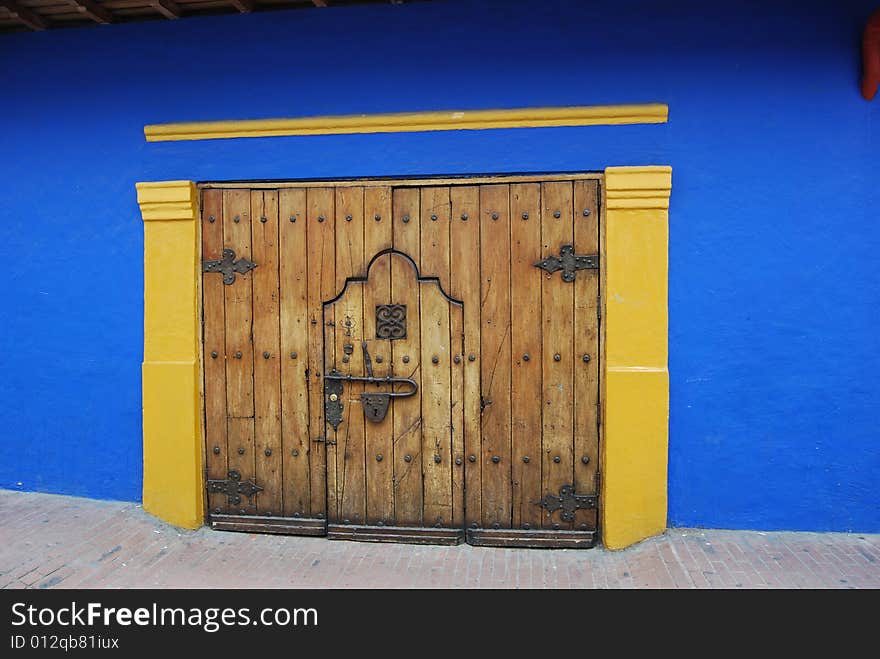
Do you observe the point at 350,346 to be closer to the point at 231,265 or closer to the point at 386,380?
the point at 386,380

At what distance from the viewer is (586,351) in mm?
3850

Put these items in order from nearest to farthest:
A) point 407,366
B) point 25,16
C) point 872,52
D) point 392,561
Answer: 1. point 872,52
2. point 392,561
3. point 407,366
4. point 25,16

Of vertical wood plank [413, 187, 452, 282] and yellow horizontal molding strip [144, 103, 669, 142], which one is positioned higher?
yellow horizontal molding strip [144, 103, 669, 142]

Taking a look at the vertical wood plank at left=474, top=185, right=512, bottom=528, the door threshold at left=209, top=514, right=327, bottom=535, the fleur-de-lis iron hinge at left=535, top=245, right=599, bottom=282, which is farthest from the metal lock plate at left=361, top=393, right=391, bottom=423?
the fleur-de-lis iron hinge at left=535, top=245, right=599, bottom=282

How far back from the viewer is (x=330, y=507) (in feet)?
13.4

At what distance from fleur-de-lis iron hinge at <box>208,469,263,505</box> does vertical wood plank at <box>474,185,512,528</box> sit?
4.80ft

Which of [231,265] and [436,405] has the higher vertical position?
[231,265]

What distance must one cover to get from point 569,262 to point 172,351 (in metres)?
2.52

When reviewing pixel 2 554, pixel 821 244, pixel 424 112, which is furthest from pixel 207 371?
pixel 821 244

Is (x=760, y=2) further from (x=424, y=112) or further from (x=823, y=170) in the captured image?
(x=424, y=112)

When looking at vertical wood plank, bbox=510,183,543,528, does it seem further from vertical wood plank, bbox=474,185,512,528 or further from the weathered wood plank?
the weathered wood plank

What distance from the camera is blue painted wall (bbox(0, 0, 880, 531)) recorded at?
372cm

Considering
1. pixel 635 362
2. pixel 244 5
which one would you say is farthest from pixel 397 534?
pixel 244 5

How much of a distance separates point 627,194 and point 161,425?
318 cm
